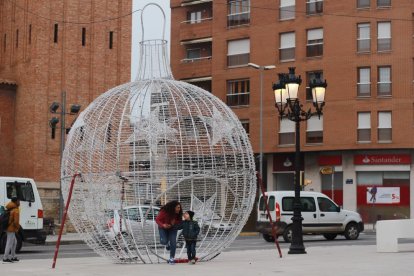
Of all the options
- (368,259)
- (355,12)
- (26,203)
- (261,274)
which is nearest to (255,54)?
(355,12)

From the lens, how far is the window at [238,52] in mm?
50250

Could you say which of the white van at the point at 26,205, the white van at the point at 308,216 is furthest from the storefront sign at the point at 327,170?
the white van at the point at 26,205

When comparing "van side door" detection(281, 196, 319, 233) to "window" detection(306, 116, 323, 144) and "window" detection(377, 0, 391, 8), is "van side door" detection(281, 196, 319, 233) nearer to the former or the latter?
"window" detection(306, 116, 323, 144)

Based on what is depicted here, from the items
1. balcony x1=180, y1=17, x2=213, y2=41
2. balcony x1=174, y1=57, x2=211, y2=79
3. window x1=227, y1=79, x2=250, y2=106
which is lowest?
window x1=227, y1=79, x2=250, y2=106

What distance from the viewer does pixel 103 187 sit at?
587 inches

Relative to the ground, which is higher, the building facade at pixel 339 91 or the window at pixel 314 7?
the window at pixel 314 7

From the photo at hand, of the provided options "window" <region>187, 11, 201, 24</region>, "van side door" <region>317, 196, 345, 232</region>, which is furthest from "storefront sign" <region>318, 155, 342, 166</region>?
"van side door" <region>317, 196, 345, 232</region>

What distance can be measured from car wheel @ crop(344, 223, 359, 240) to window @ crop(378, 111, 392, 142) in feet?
55.2

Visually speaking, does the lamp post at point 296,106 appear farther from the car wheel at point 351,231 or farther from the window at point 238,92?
the window at point 238,92

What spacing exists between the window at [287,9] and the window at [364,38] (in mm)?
4445

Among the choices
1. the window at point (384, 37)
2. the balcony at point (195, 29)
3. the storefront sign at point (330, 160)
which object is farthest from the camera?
the balcony at point (195, 29)

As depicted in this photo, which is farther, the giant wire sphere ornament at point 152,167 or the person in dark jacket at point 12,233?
the person in dark jacket at point 12,233

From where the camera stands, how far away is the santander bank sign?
4494 cm

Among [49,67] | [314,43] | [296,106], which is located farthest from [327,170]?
[296,106]
